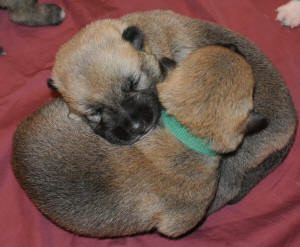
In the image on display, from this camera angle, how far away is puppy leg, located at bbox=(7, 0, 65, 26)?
4.64 m

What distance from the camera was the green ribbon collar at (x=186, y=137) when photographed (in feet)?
9.78

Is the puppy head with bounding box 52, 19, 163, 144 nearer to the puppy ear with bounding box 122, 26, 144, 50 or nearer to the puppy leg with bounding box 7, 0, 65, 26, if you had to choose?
the puppy ear with bounding box 122, 26, 144, 50

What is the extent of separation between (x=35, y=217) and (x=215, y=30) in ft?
7.63

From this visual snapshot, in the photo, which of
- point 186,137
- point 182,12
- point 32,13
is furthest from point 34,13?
point 186,137

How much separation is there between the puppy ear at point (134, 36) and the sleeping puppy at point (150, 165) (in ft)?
2.00

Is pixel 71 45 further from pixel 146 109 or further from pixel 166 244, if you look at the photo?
pixel 166 244

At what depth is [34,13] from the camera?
4676 millimetres

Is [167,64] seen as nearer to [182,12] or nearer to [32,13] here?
[182,12]

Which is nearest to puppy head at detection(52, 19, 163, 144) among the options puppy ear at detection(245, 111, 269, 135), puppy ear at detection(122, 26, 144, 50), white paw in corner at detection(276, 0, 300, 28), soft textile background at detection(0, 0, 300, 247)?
puppy ear at detection(122, 26, 144, 50)

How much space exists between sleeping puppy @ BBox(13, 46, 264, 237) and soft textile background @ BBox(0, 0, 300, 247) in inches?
24.6

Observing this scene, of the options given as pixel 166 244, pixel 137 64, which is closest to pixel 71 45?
pixel 137 64

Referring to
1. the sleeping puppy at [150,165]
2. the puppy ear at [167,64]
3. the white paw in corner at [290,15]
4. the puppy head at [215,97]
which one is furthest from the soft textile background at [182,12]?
the puppy ear at [167,64]

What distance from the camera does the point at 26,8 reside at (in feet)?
15.2

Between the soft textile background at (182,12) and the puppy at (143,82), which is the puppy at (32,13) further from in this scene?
the puppy at (143,82)
